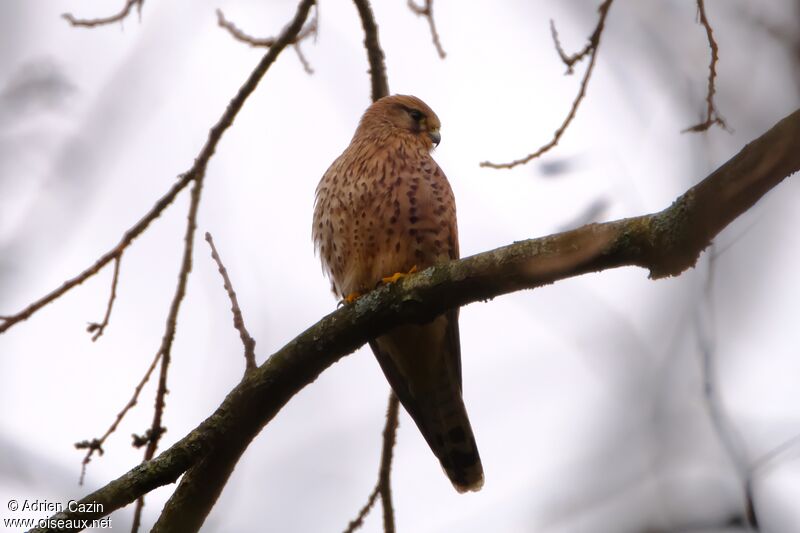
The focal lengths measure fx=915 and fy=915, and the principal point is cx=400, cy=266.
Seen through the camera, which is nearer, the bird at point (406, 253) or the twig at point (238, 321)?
the twig at point (238, 321)

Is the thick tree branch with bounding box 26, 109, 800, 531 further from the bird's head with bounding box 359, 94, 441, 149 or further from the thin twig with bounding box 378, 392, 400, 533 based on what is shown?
the bird's head with bounding box 359, 94, 441, 149

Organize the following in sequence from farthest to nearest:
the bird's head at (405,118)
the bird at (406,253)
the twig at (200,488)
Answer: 1. the bird's head at (405,118)
2. the bird at (406,253)
3. the twig at (200,488)

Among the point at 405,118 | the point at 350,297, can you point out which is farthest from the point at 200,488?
the point at 405,118

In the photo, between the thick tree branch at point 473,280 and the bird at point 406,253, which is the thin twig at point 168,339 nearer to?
the thick tree branch at point 473,280

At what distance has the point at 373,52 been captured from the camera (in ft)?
14.4

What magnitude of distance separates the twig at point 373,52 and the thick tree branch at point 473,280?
1.65 meters

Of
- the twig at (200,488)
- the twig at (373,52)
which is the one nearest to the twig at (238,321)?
the twig at (200,488)

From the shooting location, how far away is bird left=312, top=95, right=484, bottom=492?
13.7ft

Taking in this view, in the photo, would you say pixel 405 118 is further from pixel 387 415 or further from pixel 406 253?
pixel 387 415

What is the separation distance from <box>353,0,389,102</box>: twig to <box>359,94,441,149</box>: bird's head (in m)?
0.61

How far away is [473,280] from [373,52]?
76.1 inches

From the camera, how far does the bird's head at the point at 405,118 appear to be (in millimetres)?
5145

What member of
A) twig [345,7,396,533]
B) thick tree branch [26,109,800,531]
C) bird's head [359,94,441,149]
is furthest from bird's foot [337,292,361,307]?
bird's head [359,94,441,149]

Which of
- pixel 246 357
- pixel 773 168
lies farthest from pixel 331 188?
pixel 773 168
